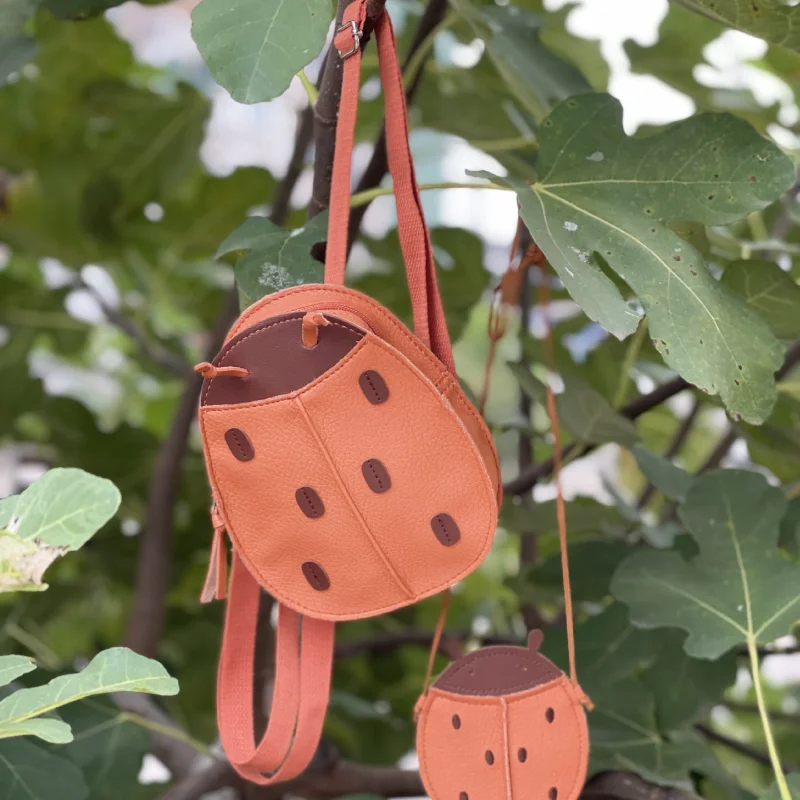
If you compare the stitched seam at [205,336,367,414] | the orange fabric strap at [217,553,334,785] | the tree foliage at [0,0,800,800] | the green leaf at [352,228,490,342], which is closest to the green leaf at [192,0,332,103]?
the tree foliage at [0,0,800,800]

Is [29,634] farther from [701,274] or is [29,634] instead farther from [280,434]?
[701,274]

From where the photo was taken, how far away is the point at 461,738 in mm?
410

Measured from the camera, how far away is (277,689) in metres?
0.43

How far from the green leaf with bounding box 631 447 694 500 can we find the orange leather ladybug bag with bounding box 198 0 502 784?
0.22 meters

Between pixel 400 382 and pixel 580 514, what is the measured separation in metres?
0.30

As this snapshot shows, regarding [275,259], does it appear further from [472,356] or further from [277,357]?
[472,356]

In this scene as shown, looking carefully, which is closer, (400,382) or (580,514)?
(400,382)

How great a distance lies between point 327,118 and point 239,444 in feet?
0.52

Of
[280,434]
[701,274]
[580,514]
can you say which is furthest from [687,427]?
[280,434]

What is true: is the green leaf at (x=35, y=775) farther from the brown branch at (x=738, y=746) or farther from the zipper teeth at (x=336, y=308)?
the brown branch at (x=738, y=746)

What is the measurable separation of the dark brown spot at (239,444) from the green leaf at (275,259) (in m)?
0.07

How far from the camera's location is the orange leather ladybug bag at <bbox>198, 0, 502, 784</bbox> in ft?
1.16

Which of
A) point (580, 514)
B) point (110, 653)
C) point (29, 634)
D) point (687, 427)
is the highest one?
point (110, 653)

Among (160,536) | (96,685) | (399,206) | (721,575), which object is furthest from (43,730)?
(160,536)
